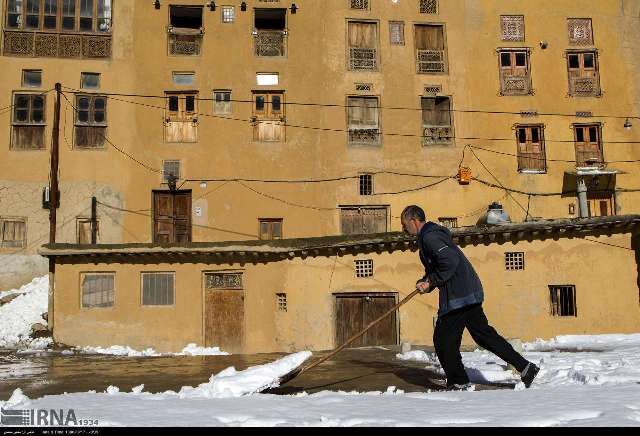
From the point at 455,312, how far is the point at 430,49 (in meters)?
25.5

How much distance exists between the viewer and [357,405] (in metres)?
4.69

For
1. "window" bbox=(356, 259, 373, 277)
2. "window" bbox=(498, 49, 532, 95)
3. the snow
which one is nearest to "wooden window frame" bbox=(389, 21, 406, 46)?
"window" bbox=(498, 49, 532, 95)

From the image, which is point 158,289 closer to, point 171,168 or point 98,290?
point 98,290

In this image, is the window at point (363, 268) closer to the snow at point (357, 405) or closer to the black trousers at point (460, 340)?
the snow at point (357, 405)

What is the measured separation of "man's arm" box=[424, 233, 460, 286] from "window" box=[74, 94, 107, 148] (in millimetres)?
24269

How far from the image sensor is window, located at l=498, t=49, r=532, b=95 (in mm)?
29141

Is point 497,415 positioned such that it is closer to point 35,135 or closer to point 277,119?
point 277,119

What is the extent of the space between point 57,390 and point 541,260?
51.7 ft

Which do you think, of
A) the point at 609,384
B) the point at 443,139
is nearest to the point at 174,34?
the point at 443,139

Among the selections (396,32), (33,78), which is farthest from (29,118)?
(396,32)

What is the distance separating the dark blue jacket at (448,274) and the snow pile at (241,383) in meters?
1.76

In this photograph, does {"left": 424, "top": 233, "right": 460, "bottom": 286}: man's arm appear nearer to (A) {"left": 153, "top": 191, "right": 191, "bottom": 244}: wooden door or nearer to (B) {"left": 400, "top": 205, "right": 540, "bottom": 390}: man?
(B) {"left": 400, "top": 205, "right": 540, "bottom": 390}: man

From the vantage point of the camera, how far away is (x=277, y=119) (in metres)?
28.4

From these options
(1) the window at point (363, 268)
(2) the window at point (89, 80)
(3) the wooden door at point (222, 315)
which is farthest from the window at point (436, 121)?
(2) the window at point (89, 80)
